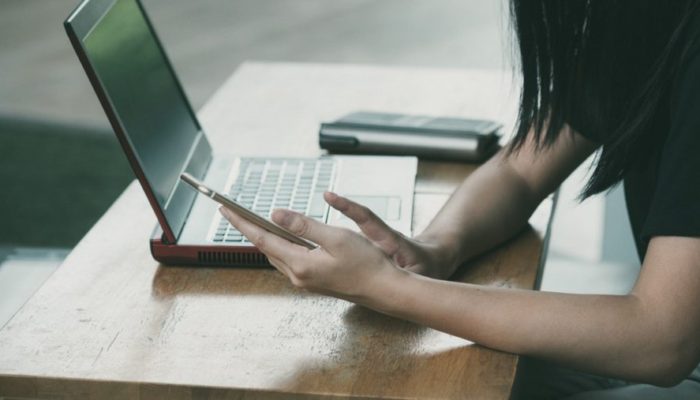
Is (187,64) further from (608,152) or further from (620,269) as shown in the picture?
(608,152)

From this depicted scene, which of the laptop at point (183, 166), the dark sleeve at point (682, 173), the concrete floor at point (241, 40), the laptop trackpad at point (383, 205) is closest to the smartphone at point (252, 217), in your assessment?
the laptop at point (183, 166)

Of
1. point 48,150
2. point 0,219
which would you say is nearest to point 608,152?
point 0,219

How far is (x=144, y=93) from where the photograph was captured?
1166 millimetres

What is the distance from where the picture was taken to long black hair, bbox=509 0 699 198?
96cm

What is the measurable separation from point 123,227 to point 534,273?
0.53 metres

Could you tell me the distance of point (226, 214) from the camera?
3.09 feet

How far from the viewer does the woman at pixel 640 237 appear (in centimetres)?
89

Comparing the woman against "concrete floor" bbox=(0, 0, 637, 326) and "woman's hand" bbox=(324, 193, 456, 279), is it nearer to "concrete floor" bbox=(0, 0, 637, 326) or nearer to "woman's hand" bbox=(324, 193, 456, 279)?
"woman's hand" bbox=(324, 193, 456, 279)

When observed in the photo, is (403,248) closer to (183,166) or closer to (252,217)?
(252,217)

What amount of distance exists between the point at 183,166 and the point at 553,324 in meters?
0.55

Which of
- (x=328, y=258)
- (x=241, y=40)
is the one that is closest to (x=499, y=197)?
(x=328, y=258)

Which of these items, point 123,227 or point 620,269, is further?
point 620,269

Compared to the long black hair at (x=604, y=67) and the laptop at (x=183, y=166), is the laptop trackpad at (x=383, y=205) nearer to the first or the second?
the laptop at (x=183, y=166)

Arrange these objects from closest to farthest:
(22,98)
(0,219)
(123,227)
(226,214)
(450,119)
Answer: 1. (226,214)
2. (123,227)
3. (450,119)
4. (0,219)
5. (22,98)
